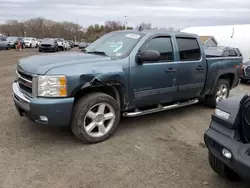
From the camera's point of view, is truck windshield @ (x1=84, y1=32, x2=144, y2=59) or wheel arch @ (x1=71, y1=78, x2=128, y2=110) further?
truck windshield @ (x1=84, y1=32, x2=144, y2=59)

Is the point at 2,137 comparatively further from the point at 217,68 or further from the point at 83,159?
the point at 217,68

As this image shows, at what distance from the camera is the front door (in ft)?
14.4

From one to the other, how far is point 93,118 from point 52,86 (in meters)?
0.86

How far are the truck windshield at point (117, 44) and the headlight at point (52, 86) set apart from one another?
44.1 inches

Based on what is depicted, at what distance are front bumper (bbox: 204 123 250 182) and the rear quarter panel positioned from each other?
309 cm

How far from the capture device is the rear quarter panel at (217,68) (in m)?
5.71

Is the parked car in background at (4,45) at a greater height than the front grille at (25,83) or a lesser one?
greater

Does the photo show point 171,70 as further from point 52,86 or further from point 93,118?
point 52,86

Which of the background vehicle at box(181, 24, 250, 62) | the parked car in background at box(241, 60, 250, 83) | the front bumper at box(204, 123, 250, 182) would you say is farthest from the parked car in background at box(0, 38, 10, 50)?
the front bumper at box(204, 123, 250, 182)

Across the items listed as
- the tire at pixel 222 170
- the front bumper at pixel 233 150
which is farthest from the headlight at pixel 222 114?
the tire at pixel 222 170

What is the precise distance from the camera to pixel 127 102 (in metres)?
4.40

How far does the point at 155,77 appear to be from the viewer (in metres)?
4.59

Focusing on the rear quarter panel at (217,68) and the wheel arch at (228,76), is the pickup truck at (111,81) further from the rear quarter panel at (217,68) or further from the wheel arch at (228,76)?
the wheel arch at (228,76)

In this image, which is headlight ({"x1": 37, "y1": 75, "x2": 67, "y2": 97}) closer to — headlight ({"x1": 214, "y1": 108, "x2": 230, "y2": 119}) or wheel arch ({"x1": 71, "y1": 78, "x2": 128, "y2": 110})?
wheel arch ({"x1": 71, "y1": 78, "x2": 128, "y2": 110})
